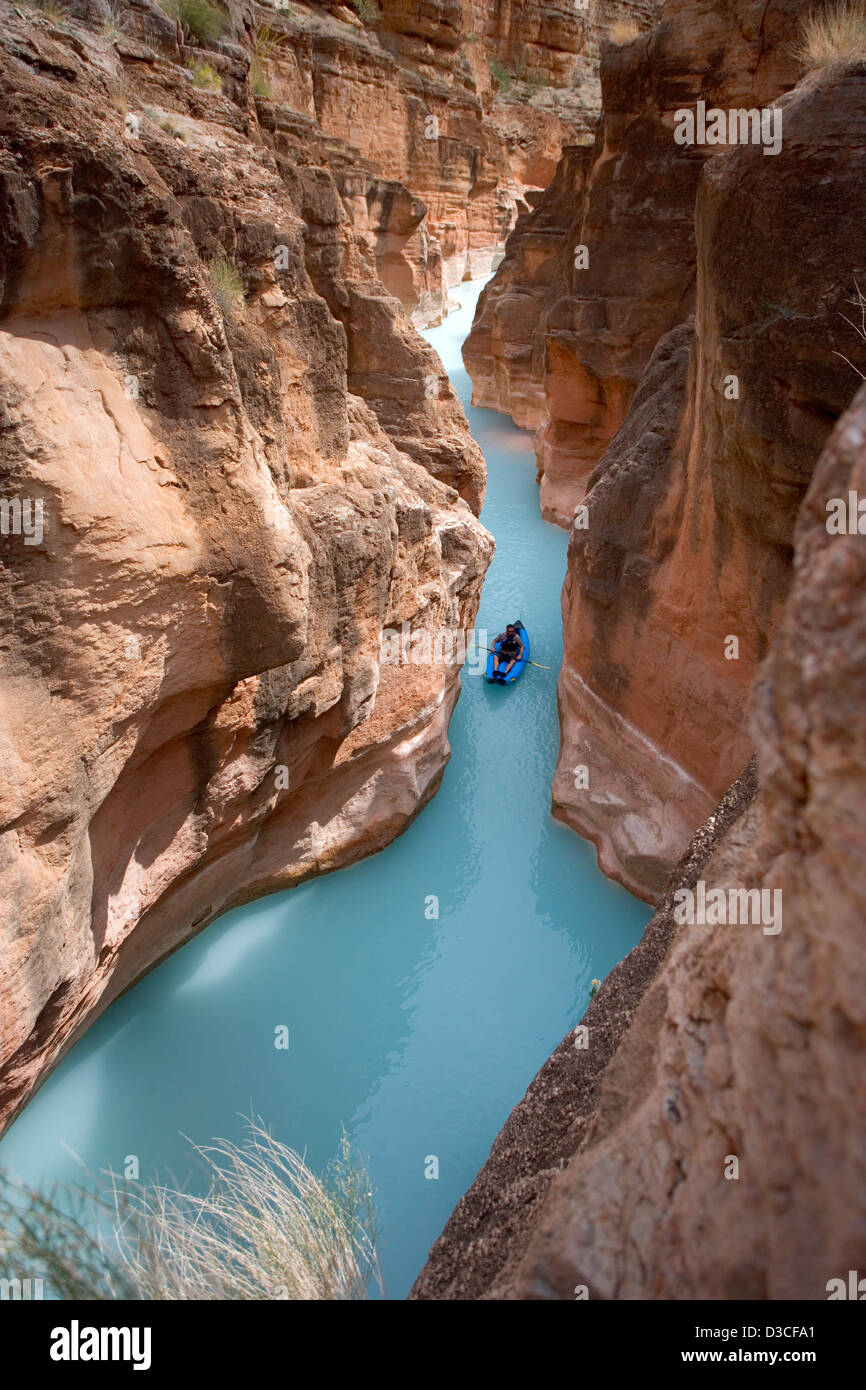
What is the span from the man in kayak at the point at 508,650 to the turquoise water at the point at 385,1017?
158 cm

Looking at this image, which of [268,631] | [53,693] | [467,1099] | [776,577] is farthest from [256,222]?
[467,1099]

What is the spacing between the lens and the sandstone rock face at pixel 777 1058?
1297mm

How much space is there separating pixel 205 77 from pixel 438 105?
14.1 m

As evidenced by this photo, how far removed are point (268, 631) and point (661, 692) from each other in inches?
108

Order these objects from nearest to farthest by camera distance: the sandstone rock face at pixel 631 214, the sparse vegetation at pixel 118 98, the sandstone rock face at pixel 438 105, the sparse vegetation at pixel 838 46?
the sparse vegetation at pixel 118 98, the sparse vegetation at pixel 838 46, the sandstone rock face at pixel 631 214, the sandstone rock face at pixel 438 105

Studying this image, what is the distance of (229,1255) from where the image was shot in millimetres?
3125

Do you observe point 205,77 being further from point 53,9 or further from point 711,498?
point 711,498

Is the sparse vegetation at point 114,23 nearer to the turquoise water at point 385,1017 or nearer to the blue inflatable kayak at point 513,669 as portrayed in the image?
the turquoise water at point 385,1017

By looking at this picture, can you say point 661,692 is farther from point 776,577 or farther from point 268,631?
point 268,631

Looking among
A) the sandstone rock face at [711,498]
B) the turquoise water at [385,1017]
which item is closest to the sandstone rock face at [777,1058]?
the turquoise water at [385,1017]

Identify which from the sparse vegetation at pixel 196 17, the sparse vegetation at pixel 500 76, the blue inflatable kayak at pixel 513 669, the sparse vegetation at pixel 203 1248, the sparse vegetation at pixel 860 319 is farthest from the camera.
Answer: the sparse vegetation at pixel 500 76

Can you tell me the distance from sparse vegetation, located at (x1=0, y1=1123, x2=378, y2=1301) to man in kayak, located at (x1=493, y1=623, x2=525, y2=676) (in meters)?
5.04

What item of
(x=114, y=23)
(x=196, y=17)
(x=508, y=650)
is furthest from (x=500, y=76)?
(x=114, y=23)
